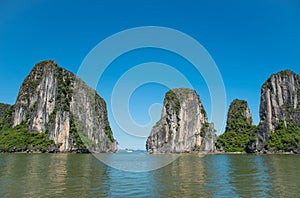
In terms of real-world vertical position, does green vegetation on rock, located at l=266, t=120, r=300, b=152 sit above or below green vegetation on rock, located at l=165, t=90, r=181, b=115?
below

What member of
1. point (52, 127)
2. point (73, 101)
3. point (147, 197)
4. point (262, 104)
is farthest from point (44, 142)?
point (147, 197)

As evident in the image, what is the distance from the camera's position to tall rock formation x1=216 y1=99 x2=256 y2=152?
126562 millimetres

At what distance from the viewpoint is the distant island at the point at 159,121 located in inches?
3920

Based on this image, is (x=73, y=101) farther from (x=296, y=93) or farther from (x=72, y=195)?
(x=72, y=195)

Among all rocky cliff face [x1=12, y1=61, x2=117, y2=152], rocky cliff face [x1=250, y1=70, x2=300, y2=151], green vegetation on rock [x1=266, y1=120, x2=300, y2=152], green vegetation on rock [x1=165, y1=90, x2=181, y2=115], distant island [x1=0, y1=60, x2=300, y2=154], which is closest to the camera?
green vegetation on rock [x1=266, y1=120, x2=300, y2=152]

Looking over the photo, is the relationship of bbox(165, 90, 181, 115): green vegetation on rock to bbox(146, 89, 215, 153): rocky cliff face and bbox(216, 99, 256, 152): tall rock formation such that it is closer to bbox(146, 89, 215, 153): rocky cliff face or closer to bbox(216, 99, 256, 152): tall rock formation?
bbox(146, 89, 215, 153): rocky cliff face

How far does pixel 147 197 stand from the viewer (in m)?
A: 15.6

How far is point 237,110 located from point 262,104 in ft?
86.0

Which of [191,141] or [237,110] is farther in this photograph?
[237,110]

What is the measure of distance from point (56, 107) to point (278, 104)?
81.5 metres

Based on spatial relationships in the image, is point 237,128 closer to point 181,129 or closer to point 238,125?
point 238,125

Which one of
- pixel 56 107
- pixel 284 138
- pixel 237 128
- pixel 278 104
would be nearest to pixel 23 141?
pixel 56 107

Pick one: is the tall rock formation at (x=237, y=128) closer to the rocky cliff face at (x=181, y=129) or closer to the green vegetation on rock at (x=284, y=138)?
the rocky cliff face at (x=181, y=129)

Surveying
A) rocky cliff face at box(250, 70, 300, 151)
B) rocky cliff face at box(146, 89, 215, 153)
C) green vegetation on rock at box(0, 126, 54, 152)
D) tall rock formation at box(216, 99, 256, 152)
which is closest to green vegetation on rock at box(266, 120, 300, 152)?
rocky cliff face at box(250, 70, 300, 151)
